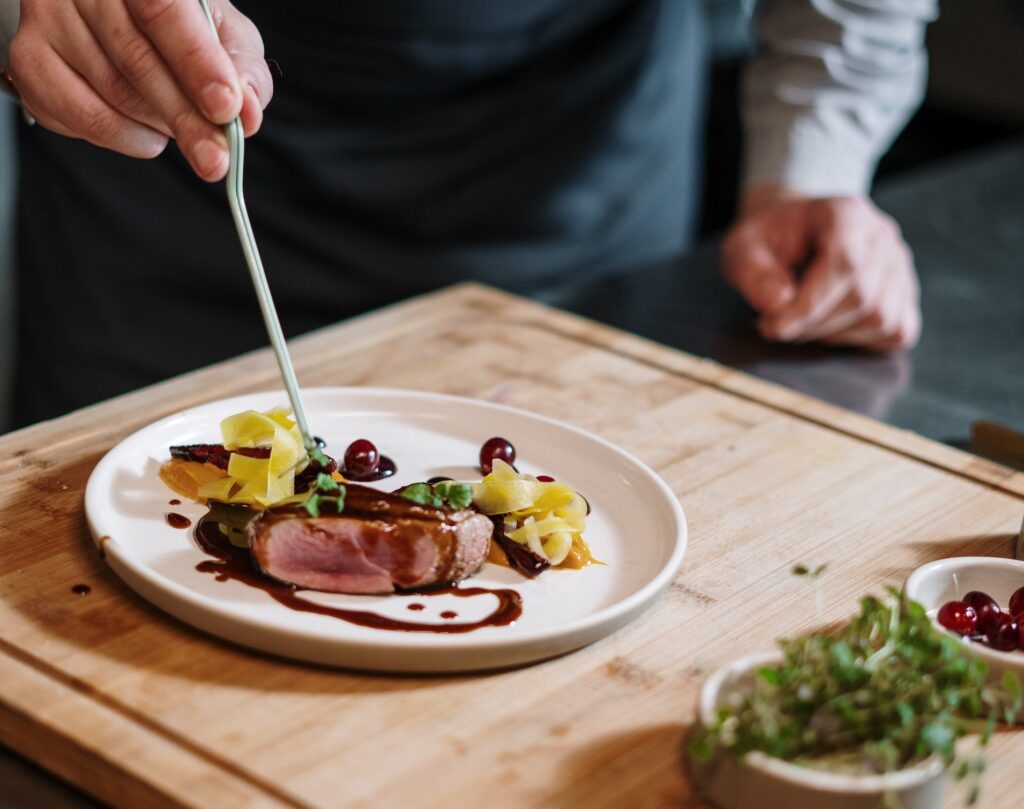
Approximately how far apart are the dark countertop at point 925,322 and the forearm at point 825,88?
0.75 ft

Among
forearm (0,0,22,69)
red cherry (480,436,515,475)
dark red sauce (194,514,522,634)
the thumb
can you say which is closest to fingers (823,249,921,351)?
the thumb

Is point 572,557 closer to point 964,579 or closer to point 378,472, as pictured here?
point 378,472

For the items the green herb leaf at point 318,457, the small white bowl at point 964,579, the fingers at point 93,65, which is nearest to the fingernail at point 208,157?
the fingers at point 93,65

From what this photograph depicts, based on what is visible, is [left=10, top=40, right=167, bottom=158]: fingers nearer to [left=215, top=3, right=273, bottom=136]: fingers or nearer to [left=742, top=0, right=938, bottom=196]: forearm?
[left=215, top=3, right=273, bottom=136]: fingers

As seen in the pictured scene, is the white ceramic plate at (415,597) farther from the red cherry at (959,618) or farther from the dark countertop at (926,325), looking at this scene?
the dark countertop at (926,325)

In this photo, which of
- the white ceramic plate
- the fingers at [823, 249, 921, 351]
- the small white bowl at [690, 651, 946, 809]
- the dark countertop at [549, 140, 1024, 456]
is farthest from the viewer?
the fingers at [823, 249, 921, 351]

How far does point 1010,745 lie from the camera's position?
3.37ft

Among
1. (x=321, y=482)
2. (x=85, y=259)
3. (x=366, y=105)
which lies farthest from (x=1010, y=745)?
(x=85, y=259)

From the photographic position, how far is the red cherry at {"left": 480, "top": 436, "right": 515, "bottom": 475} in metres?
1.40

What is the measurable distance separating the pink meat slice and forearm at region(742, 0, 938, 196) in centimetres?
133

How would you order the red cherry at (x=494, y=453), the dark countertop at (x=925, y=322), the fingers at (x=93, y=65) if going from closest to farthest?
the fingers at (x=93, y=65)
the red cherry at (x=494, y=453)
the dark countertop at (x=925, y=322)

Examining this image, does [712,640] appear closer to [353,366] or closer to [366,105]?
[353,366]

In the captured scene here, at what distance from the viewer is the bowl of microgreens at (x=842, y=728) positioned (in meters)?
0.87

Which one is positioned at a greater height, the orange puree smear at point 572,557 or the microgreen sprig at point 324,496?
the microgreen sprig at point 324,496
